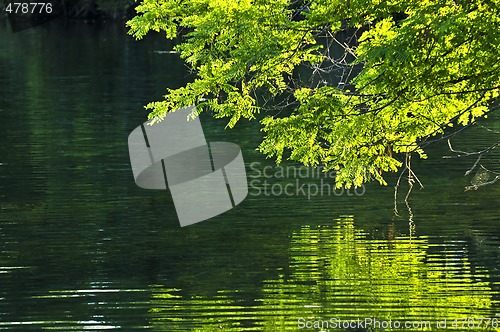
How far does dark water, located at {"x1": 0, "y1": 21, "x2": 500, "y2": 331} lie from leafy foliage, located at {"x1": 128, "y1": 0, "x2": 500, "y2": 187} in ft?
5.93

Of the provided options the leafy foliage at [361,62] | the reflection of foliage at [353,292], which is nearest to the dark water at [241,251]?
the reflection of foliage at [353,292]

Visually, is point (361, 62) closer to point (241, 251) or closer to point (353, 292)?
point (353, 292)

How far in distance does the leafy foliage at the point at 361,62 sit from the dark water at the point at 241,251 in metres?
1.81

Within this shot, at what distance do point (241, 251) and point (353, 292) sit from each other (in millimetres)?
3367

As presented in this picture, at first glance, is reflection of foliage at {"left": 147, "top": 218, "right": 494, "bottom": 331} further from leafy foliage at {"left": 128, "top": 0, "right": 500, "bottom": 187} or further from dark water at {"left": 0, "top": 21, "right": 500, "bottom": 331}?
leafy foliage at {"left": 128, "top": 0, "right": 500, "bottom": 187}

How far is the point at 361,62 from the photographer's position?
58.2ft

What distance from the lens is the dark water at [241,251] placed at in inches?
631

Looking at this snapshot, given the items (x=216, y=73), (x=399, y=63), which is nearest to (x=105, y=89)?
(x=216, y=73)

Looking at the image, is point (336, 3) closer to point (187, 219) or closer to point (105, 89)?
point (187, 219)

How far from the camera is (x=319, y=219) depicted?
22906 mm

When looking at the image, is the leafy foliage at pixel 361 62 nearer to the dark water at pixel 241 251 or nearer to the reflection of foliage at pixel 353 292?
the reflection of foliage at pixel 353 292

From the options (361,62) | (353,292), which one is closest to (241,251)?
(353,292)

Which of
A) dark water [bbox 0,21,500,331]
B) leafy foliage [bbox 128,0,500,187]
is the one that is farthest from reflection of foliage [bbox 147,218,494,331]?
leafy foliage [bbox 128,0,500,187]

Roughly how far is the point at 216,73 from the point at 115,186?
8168 mm
